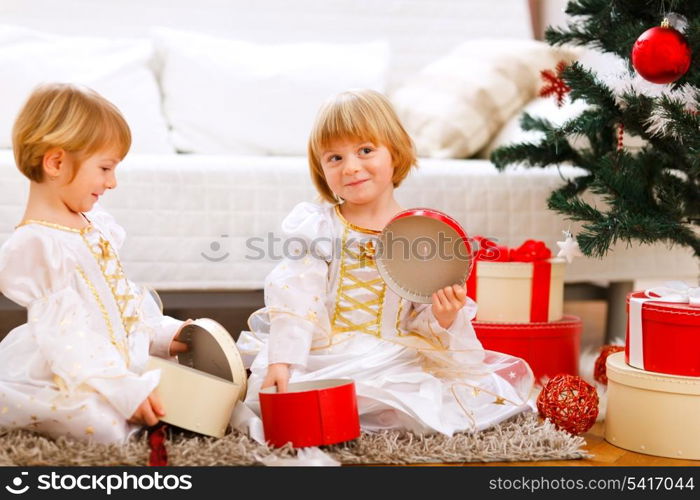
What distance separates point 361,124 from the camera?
131 cm

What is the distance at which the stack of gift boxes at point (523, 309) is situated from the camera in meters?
1.62

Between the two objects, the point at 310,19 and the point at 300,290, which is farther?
the point at 310,19

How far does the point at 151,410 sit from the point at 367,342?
0.38 meters

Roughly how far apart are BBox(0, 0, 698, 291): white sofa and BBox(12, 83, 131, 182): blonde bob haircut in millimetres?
460

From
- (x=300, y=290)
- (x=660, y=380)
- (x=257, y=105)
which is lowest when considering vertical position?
(x=660, y=380)

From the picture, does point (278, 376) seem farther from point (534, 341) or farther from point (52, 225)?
point (534, 341)

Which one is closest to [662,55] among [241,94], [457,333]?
[457,333]

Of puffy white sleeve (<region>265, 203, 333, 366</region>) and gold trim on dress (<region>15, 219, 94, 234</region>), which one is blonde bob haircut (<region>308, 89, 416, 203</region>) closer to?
puffy white sleeve (<region>265, 203, 333, 366</region>)

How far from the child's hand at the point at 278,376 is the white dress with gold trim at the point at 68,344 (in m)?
0.19

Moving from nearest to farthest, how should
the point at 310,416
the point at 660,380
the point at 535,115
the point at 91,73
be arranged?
the point at 310,416, the point at 660,380, the point at 535,115, the point at 91,73

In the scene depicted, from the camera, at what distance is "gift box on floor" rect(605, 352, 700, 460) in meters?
1.23

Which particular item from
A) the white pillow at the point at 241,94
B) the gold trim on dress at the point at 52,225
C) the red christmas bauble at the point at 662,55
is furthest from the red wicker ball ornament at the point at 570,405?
the white pillow at the point at 241,94

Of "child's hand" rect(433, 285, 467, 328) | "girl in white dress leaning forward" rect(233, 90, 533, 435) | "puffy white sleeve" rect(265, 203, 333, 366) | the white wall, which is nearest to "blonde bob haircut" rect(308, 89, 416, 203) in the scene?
"girl in white dress leaning forward" rect(233, 90, 533, 435)
